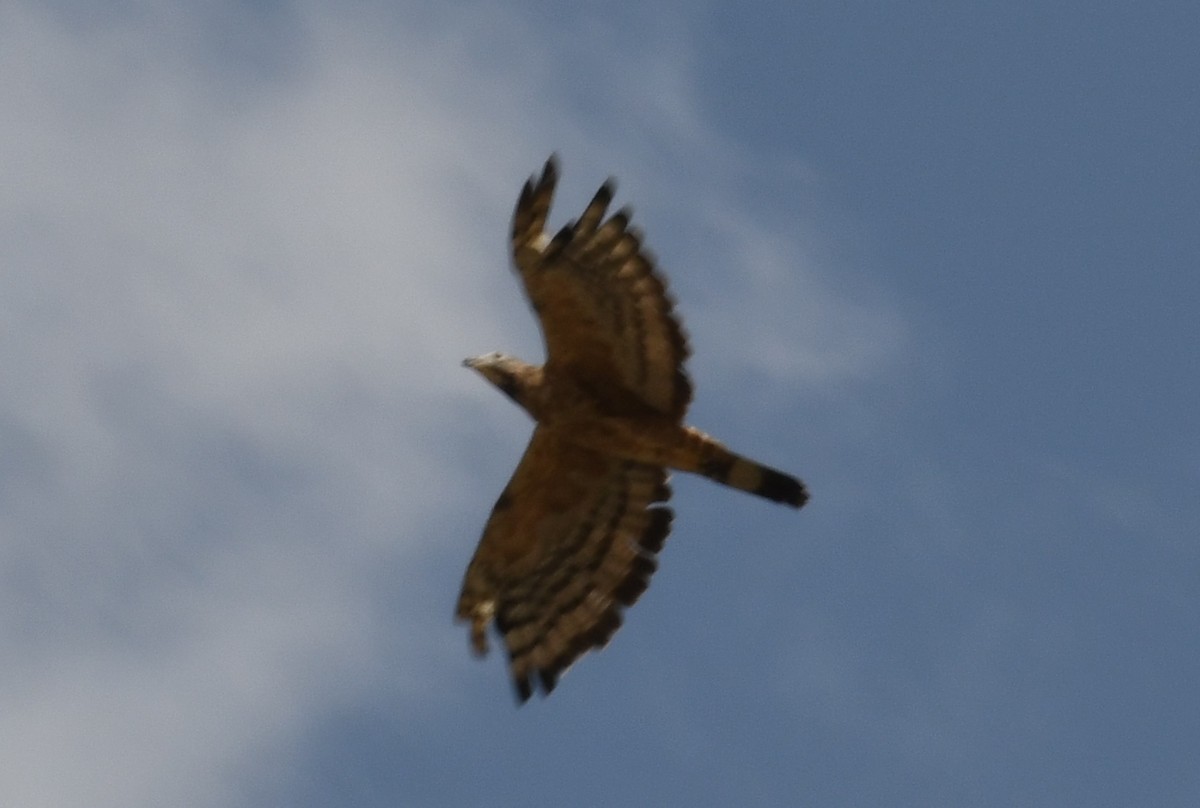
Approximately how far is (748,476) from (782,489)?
277 millimetres

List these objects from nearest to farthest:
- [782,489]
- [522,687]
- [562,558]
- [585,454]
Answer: [782,489], [585,454], [522,687], [562,558]

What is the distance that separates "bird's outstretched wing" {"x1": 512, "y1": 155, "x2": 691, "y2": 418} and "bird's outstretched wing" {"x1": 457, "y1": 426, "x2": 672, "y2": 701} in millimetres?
833

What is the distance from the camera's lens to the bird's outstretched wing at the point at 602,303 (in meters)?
17.0

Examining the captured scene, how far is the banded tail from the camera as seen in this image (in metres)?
17.6

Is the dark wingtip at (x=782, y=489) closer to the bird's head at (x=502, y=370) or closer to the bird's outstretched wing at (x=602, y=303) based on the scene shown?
the bird's outstretched wing at (x=602, y=303)

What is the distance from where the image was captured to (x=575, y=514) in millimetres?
18453

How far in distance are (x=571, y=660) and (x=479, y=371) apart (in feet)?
8.01

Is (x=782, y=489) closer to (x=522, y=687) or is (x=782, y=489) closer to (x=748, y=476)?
(x=748, y=476)

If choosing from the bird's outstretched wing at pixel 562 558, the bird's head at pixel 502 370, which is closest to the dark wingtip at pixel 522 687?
the bird's outstretched wing at pixel 562 558

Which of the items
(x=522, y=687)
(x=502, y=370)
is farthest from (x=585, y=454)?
(x=522, y=687)

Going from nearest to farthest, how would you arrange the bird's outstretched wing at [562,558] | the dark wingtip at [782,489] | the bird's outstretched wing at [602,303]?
the bird's outstretched wing at [602,303] < the dark wingtip at [782,489] < the bird's outstretched wing at [562,558]

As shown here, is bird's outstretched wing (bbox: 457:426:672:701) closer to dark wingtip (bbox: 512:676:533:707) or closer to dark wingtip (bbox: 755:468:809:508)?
dark wingtip (bbox: 512:676:533:707)

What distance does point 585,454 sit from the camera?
18078 mm

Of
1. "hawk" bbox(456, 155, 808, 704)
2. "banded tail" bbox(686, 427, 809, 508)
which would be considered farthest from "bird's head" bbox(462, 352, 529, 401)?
"banded tail" bbox(686, 427, 809, 508)
